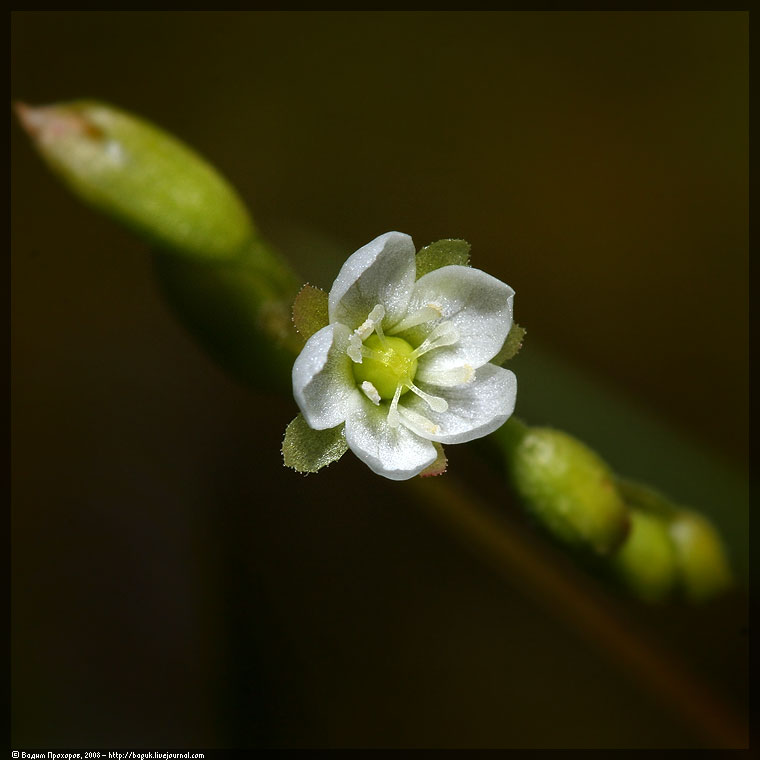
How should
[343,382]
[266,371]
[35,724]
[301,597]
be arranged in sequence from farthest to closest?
[301,597] < [35,724] < [266,371] < [343,382]

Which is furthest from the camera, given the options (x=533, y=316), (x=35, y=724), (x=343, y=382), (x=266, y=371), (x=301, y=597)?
(x=533, y=316)

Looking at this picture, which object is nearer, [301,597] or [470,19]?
[301,597]

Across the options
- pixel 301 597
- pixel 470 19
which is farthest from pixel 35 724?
pixel 470 19

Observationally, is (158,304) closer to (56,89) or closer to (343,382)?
(56,89)

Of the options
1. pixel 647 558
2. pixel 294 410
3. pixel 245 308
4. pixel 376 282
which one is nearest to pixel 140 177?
pixel 245 308

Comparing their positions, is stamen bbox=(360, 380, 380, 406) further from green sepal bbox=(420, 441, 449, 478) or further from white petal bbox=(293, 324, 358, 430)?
green sepal bbox=(420, 441, 449, 478)
